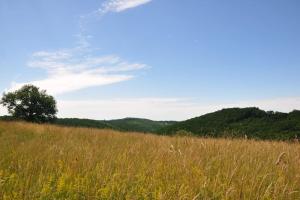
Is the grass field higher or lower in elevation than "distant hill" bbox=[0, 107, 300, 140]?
lower

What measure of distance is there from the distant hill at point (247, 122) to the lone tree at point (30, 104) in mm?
19633

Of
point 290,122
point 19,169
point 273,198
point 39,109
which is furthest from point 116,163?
point 39,109

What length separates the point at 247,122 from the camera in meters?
64.1

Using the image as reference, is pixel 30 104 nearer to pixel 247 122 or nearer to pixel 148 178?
pixel 247 122

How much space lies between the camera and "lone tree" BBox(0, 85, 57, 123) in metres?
57.3

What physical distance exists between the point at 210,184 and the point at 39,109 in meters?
57.3

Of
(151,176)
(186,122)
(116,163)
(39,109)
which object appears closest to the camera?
(151,176)

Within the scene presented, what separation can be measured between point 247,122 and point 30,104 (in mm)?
37405

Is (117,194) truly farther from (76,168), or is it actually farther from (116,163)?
(116,163)

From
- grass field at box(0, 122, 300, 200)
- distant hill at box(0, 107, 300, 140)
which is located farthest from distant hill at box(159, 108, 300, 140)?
grass field at box(0, 122, 300, 200)

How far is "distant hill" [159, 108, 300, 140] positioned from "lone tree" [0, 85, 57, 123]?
1963cm

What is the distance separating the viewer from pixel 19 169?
416cm

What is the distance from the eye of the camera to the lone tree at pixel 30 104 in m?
57.3

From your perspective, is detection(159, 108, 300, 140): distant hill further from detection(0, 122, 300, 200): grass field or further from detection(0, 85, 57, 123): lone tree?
detection(0, 122, 300, 200): grass field
